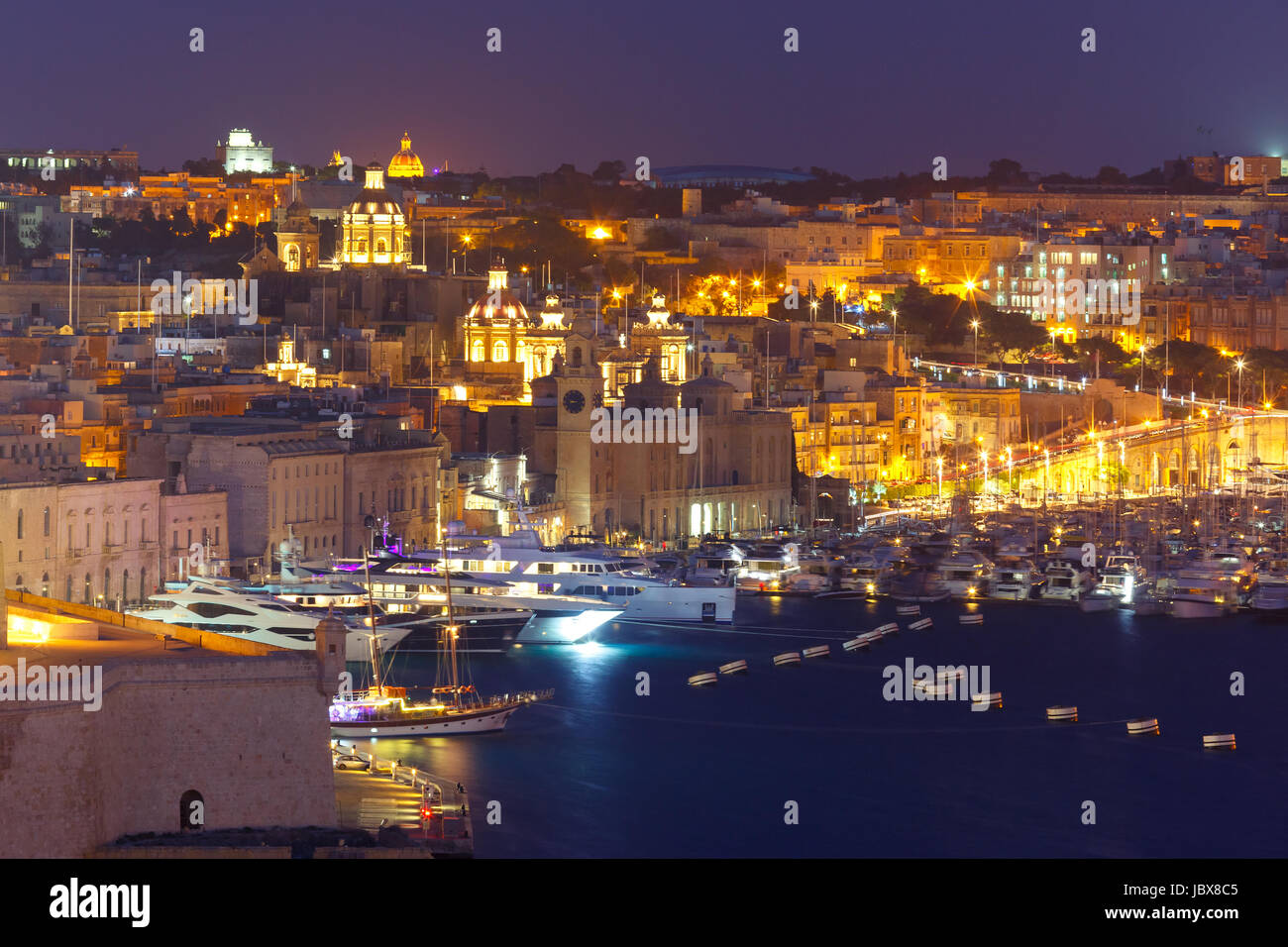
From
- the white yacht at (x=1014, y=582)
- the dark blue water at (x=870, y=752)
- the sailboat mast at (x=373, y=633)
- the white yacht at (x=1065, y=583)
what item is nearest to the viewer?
the dark blue water at (x=870, y=752)

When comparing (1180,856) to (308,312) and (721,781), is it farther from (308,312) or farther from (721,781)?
(308,312)

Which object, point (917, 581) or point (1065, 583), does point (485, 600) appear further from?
point (1065, 583)

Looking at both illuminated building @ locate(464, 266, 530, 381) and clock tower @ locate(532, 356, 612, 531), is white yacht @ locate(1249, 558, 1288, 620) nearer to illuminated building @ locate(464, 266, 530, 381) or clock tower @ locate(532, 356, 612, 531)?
clock tower @ locate(532, 356, 612, 531)

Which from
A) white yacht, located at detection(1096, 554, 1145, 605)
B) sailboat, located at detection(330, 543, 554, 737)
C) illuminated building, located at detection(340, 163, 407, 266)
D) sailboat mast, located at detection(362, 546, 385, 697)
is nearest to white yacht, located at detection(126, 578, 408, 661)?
sailboat mast, located at detection(362, 546, 385, 697)

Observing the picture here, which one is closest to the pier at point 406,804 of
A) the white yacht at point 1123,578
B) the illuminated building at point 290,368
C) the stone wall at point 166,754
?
the stone wall at point 166,754

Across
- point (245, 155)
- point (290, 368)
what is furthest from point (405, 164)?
point (290, 368)

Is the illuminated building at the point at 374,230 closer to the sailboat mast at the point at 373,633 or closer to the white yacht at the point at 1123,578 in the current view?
the white yacht at the point at 1123,578
